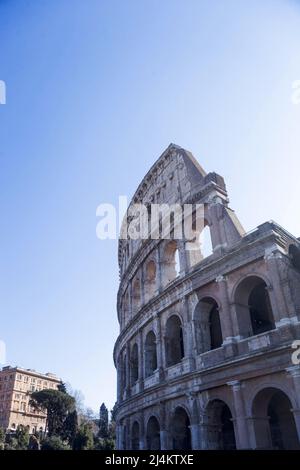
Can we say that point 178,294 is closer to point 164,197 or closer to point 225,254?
point 225,254

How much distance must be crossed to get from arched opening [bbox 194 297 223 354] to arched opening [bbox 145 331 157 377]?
3937 millimetres

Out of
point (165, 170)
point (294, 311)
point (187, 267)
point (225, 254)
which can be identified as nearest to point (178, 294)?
point (187, 267)

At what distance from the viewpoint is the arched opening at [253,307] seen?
44.7 ft

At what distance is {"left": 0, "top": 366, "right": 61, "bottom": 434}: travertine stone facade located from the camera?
2511 inches

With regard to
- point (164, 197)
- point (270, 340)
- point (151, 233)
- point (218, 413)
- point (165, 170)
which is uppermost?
point (165, 170)

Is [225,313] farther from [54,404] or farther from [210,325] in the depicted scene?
[54,404]

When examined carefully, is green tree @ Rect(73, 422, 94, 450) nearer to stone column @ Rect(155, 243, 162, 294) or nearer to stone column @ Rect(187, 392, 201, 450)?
stone column @ Rect(155, 243, 162, 294)

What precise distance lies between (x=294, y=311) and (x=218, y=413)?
499 centimetres

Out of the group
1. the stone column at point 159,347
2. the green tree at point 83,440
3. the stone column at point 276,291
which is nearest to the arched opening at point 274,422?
the stone column at point 276,291

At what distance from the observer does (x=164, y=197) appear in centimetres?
2091

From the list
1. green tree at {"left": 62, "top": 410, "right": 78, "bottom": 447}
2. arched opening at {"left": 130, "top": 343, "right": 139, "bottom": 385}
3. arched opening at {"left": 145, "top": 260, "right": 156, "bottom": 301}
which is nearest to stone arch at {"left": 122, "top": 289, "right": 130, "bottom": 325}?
arched opening at {"left": 130, "top": 343, "right": 139, "bottom": 385}

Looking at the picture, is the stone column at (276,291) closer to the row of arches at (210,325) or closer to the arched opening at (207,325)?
the row of arches at (210,325)

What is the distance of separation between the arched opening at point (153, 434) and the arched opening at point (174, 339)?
301 centimetres
